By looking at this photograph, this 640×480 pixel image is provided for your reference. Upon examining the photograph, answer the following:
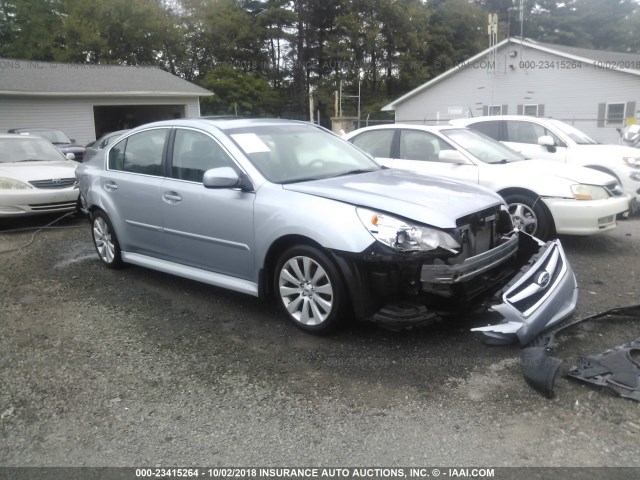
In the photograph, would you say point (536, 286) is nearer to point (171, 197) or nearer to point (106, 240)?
point (171, 197)

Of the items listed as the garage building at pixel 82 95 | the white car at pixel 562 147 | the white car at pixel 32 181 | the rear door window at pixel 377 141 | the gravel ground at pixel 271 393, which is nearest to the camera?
the gravel ground at pixel 271 393

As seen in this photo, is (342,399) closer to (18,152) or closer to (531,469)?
(531,469)

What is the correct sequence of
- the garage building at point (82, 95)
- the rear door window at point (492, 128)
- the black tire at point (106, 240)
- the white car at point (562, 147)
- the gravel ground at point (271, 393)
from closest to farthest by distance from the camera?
the gravel ground at point (271, 393) < the black tire at point (106, 240) < the white car at point (562, 147) < the rear door window at point (492, 128) < the garage building at point (82, 95)

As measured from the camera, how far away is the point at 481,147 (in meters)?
7.33

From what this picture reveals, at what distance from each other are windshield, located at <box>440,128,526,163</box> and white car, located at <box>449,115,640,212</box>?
60.7 inches

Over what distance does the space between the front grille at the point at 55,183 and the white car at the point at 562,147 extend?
660 centimetres

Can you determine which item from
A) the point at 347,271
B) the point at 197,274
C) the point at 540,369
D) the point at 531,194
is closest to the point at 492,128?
the point at 531,194

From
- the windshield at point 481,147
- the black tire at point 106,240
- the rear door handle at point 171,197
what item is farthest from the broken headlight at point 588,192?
the black tire at point 106,240

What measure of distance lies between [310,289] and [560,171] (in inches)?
164

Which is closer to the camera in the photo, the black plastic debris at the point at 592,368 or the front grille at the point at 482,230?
the black plastic debris at the point at 592,368

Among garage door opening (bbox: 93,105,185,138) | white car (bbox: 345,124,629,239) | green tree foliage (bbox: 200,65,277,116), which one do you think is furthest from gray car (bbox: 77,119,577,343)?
green tree foliage (bbox: 200,65,277,116)

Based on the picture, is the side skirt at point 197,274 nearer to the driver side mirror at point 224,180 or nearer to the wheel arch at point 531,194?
the driver side mirror at point 224,180

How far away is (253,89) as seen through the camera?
39.3m

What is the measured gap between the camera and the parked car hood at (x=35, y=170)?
865 cm
